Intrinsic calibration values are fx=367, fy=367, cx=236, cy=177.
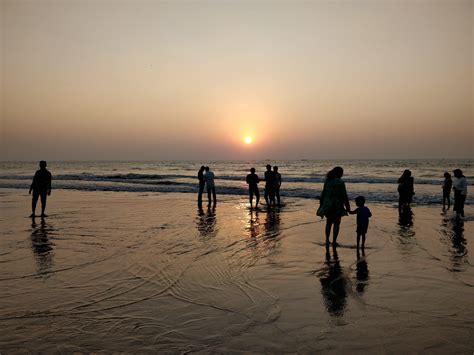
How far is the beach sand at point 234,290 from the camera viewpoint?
4.29 m

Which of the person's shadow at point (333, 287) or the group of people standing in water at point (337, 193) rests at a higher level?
the group of people standing in water at point (337, 193)

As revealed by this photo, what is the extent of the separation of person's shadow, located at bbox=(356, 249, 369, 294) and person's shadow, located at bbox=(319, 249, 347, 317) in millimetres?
241

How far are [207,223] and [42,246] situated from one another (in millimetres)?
5421

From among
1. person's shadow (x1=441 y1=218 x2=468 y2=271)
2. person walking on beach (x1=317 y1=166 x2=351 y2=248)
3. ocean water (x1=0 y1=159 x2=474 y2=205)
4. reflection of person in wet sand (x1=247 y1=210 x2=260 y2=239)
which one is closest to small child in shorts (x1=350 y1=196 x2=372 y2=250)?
person walking on beach (x1=317 y1=166 x2=351 y2=248)

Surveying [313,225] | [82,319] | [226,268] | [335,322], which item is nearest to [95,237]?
[226,268]

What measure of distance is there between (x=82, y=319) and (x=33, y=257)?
4.18m

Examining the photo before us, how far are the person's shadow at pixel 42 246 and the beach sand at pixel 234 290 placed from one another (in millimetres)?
46

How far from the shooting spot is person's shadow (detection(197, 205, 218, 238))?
11.2 metres

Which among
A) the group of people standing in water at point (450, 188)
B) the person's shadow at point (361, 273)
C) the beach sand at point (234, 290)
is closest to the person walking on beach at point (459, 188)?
the group of people standing in water at point (450, 188)

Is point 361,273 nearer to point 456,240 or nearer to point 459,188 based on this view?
point 456,240

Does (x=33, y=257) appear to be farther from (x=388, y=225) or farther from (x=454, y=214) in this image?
(x=454, y=214)

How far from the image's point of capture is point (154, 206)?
18.5m

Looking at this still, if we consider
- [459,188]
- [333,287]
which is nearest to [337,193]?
[333,287]

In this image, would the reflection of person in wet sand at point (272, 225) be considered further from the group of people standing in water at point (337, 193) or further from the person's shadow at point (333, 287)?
the person's shadow at point (333, 287)
